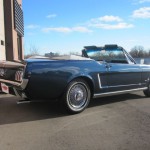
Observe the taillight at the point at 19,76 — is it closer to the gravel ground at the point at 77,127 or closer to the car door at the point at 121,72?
the gravel ground at the point at 77,127

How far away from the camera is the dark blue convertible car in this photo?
20.1 ft

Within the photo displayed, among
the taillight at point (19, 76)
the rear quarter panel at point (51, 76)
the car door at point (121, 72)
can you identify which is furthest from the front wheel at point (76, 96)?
the taillight at point (19, 76)

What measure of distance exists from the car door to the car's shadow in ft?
1.83

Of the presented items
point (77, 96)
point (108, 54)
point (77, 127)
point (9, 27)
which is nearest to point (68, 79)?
point (77, 96)

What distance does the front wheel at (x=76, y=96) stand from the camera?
6512 millimetres

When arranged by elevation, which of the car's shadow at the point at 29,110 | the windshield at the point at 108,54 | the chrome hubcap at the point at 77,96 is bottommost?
the car's shadow at the point at 29,110

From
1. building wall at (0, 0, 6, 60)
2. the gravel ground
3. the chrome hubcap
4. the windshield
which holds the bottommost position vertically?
the gravel ground

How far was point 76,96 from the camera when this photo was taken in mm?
6684

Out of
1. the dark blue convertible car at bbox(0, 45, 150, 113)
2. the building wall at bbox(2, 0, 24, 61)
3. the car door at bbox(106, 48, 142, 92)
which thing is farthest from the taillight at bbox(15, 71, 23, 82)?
the building wall at bbox(2, 0, 24, 61)

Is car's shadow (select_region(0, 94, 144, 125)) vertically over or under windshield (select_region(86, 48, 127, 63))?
under

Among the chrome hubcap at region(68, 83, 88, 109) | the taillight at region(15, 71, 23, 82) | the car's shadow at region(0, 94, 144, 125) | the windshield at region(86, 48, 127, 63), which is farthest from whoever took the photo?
the windshield at region(86, 48, 127, 63)

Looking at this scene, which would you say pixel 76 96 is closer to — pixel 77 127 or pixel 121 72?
pixel 77 127

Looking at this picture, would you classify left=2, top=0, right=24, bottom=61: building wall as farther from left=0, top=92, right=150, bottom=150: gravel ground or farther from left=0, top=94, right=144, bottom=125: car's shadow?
left=0, top=92, right=150, bottom=150: gravel ground

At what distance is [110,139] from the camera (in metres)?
4.91
